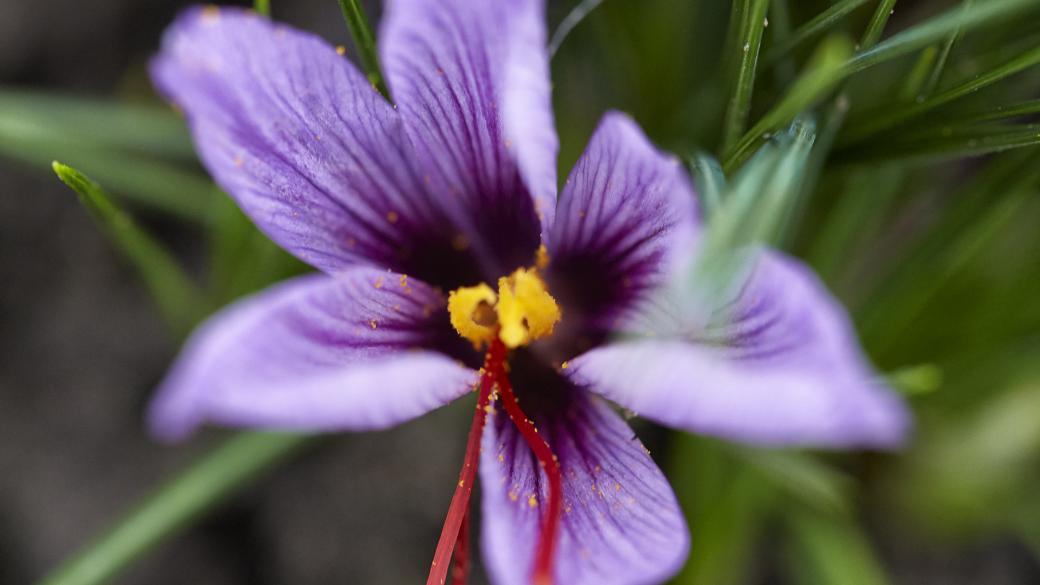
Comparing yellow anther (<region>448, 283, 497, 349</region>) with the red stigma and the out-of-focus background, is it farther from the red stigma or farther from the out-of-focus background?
the out-of-focus background

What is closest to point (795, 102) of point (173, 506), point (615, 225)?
point (615, 225)

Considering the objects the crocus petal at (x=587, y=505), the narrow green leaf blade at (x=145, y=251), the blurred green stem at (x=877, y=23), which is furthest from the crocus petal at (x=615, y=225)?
the narrow green leaf blade at (x=145, y=251)

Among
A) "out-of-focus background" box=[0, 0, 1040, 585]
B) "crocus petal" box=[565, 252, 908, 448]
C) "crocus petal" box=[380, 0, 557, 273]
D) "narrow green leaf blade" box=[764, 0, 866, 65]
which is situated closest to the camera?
"crocus petal" box=[565, 252, 908, 448]

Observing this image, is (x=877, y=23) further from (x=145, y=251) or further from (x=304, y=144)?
(x=145, y=251)

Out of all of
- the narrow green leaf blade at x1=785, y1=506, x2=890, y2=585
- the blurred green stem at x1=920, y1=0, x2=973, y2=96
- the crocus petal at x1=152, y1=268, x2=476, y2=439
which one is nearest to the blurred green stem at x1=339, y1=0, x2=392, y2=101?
the crocus petal at x1=152, y1=268, x2=476, y2=439

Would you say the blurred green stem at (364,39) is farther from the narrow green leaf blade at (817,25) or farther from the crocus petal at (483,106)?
the narrow green leaf blade at (817,25)

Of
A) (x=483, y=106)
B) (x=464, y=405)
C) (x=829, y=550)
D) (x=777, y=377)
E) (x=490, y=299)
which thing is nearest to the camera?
(x=777, y=377)

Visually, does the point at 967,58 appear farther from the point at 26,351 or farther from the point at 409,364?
the point at 26,351
